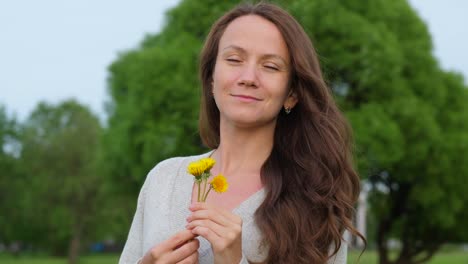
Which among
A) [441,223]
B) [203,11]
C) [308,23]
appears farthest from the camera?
[441,223]

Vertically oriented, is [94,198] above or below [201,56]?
above

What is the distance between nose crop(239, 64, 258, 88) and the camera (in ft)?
9.48

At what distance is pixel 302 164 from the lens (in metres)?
3.11

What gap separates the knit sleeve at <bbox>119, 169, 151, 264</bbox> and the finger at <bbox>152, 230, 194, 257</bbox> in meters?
0.47

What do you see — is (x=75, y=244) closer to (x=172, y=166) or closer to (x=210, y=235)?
(x=172, y=166)

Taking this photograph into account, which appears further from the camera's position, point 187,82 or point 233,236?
point 187,82

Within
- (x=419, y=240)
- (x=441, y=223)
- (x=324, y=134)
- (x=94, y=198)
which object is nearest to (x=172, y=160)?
(x=324, y=134)

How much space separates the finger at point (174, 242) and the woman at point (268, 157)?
5.5 inches

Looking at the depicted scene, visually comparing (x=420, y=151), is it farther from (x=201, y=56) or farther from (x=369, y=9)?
(x=201, y=56)

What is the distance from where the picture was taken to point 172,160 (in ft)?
10.9

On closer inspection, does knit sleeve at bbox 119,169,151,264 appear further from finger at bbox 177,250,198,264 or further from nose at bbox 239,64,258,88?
nose at bbox 239,64,258,88

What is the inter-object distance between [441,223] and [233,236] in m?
22.0

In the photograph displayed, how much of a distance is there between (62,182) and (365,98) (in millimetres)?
22116

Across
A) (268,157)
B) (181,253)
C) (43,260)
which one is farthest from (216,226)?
(43,260)
